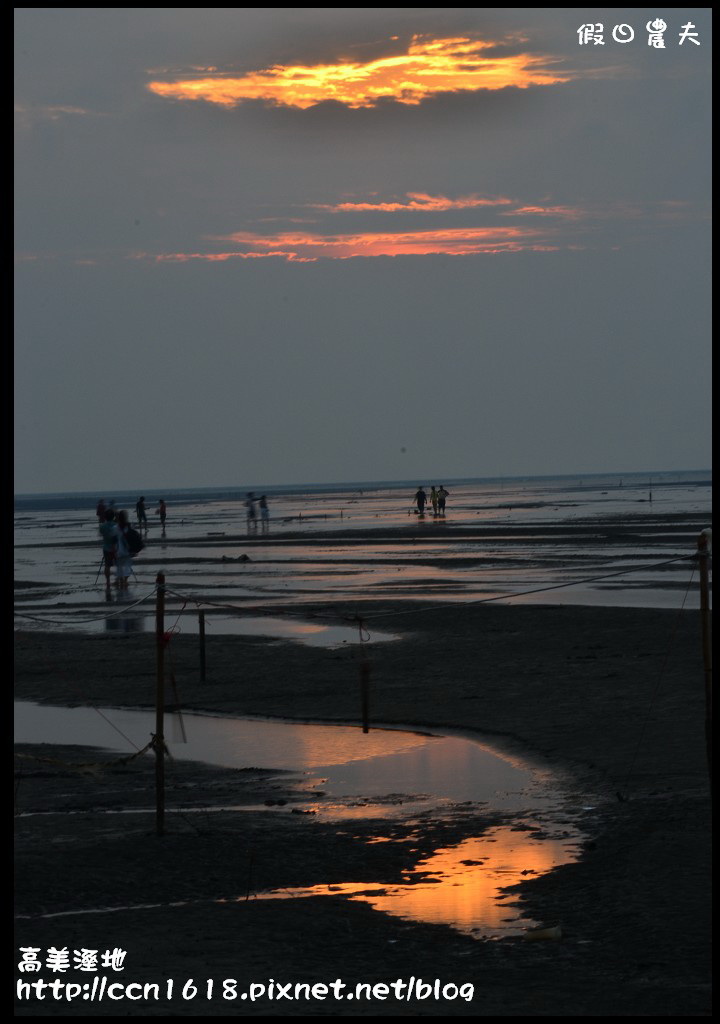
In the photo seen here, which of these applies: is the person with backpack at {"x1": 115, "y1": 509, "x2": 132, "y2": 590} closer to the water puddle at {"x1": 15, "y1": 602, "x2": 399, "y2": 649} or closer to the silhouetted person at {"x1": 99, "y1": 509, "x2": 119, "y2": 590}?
the silhouetted person at {"x1": 99, "y1": 509, "x2": 119, "y2": 590}

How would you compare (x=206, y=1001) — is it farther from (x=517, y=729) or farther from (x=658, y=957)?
(x=517, y=729)

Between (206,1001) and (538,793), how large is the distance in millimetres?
5899

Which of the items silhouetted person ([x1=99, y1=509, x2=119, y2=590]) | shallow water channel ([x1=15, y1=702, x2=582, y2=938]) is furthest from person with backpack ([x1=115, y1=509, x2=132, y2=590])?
shallow water channel ([x1=15, y1=702, x2=582, y2=938])

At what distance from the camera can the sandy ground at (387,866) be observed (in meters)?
7.54

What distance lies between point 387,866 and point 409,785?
279 centimetres

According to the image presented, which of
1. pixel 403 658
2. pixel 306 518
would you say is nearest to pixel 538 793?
pixel 403 658

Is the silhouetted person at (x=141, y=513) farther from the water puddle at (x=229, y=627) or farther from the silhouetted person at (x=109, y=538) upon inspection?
the water puddle at (x=229, y=627)

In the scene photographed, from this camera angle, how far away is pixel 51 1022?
7.07 m

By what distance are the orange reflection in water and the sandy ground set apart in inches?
6.9

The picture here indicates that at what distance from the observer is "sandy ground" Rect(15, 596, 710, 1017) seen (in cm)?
754

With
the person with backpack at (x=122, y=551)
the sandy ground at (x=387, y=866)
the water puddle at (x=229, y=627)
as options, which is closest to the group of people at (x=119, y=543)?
the person with backpack at (x=122, y=551)

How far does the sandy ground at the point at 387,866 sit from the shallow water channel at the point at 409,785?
24 centimetres

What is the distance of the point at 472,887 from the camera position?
9.64 m

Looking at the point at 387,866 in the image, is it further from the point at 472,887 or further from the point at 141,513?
the point at 141,513
